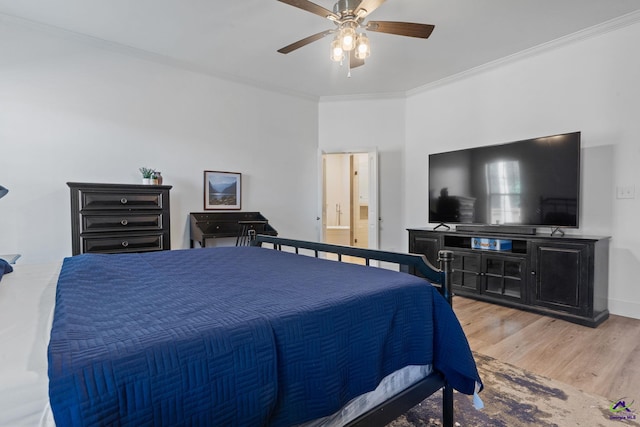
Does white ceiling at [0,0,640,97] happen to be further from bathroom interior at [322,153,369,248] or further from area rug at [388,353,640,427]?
area rug at [388,353,640,427]

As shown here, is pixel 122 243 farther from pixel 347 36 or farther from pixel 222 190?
pixel 347 36

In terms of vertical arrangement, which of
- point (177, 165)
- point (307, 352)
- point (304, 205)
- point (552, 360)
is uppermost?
point (177, 165)

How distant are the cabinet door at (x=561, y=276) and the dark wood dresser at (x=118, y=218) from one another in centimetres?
360

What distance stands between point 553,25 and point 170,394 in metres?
4.07

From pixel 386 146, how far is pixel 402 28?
2554 mm

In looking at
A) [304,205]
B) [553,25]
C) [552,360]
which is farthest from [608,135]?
[304,205]

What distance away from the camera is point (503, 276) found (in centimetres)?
339

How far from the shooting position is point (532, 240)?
124 inches

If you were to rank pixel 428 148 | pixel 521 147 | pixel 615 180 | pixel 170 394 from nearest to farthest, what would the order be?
1. pixel 170 394
2. pixel 615 180
3. pixel 521 147
4. pixel 428 148

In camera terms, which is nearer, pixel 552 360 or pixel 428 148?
pixel 552 360

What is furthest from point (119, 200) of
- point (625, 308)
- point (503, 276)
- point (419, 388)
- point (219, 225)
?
point (625, 308)

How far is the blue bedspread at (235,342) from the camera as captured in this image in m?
0.70

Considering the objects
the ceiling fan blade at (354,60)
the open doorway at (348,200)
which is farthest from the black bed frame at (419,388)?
the open doorway at (348,200)

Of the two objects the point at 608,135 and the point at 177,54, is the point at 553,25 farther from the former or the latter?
the point at 177,54
